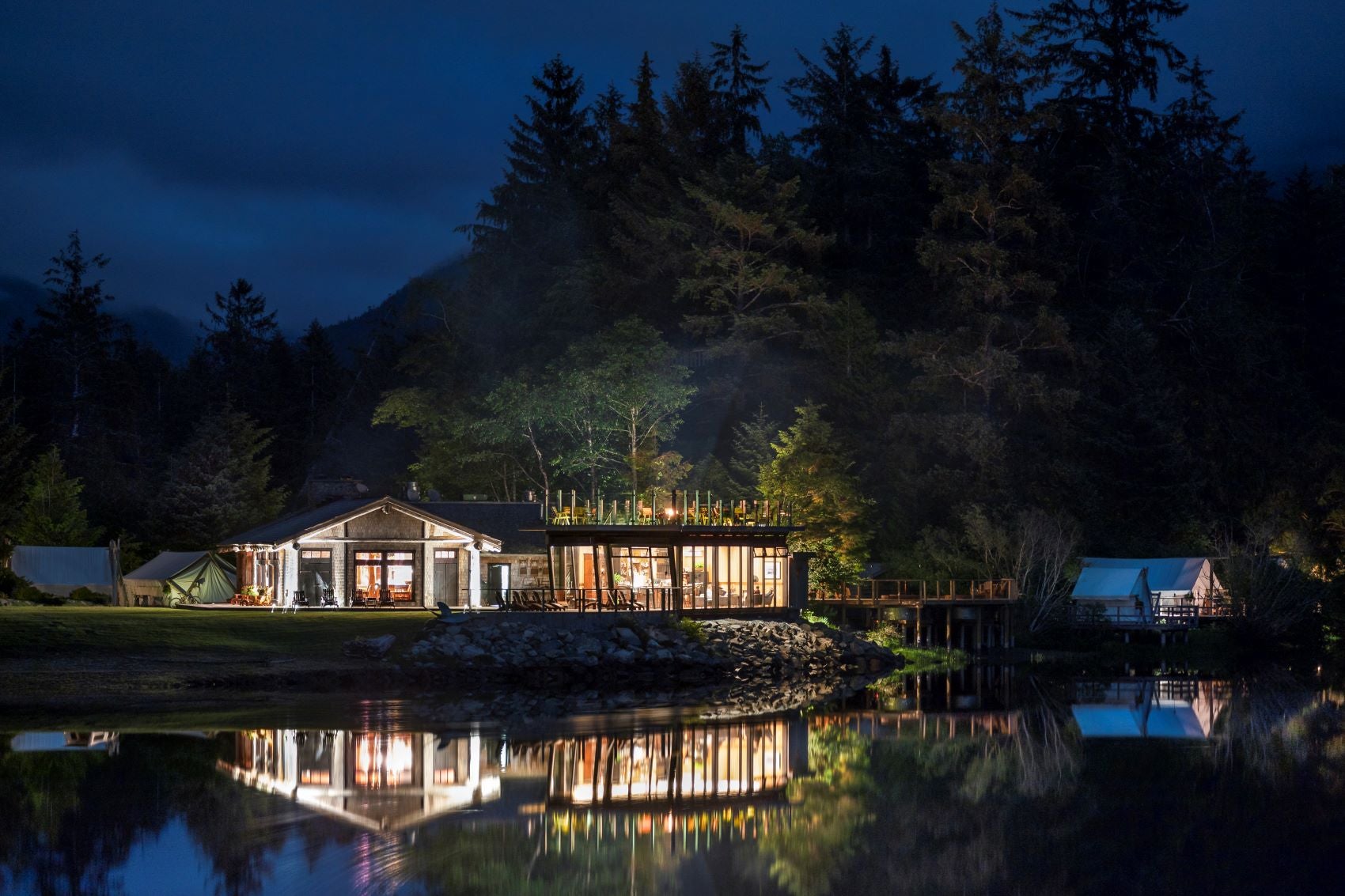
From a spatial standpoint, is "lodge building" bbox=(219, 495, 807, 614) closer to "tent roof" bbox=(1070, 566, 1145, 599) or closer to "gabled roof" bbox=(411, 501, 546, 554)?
"gabled roof" bbox=(411, 501, 546, 554)

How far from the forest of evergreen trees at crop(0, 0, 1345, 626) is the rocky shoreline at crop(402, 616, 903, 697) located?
8.69 metres

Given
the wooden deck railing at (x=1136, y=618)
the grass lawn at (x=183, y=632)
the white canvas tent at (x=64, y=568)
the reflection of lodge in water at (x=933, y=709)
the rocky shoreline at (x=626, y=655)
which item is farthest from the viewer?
the wooden deck railing at (x=1136, y=618)

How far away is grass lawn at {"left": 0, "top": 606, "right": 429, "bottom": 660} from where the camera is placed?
29.8 m

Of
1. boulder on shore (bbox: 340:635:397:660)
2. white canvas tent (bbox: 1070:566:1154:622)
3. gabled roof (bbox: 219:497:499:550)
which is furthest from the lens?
white canvas tent (bbox: 1070:566:1154:622)

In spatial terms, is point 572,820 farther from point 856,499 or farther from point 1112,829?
point 856,499

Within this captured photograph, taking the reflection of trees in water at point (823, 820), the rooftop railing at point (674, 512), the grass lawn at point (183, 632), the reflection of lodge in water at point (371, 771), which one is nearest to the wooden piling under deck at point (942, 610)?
the rooftop railing at point (674, 512)

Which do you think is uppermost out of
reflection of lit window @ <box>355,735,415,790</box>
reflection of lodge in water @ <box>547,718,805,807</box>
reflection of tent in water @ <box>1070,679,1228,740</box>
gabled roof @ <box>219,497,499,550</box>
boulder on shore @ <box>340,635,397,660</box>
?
gabled roof @ <box>219,497,499,550</box>

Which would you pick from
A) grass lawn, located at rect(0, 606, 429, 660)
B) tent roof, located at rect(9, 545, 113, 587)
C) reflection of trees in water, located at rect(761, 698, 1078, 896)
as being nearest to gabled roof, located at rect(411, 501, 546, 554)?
grass lawn, located at rect(0, 606, 429, 660)

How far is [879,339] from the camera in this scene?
197 ft

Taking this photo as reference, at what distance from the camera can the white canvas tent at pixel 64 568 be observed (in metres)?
44.8

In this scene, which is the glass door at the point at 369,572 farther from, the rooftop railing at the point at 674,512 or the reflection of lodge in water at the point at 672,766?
the reflection of lodge in water at the point at 672,766

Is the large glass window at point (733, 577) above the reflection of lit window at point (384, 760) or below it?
above

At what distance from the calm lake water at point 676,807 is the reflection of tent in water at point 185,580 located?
61.9 feet

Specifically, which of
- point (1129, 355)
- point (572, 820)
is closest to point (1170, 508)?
point (1129, 355)
